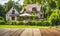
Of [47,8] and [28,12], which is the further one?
[28,12]

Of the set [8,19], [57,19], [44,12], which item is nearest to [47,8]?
[44,12]

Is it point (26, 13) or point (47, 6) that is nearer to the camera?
point (47, 6)

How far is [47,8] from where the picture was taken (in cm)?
462

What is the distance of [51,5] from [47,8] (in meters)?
0.18

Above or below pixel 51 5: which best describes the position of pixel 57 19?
below

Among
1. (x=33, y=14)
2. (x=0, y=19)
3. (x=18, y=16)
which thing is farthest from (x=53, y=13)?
(x=0, y=19)

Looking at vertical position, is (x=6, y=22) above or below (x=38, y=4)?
below

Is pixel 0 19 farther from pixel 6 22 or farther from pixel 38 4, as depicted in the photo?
pixel 38 4

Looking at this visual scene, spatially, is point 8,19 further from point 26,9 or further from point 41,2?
point 41,2

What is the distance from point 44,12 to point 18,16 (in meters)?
0.57

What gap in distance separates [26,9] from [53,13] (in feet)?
1.99

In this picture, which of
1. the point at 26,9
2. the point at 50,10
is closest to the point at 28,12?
the point at 26,9

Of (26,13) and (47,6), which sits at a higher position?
(47,6)

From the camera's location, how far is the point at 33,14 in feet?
15.6
